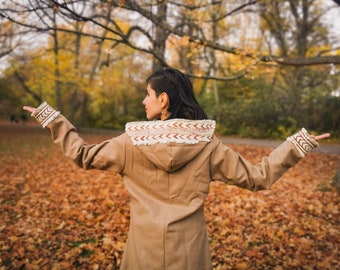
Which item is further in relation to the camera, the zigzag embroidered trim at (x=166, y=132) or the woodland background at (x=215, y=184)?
the woodland background at (x=215, y=184)

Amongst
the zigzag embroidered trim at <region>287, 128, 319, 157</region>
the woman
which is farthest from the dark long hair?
the zigzag embroidered trim at <region>287, 128, 319, 157</region>

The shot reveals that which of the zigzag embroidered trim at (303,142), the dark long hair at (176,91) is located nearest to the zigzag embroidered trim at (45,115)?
the dark long hair at (176,91)

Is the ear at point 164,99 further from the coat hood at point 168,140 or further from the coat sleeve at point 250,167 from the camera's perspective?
the coat sleeve at point 250,167

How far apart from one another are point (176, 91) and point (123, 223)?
360 cm

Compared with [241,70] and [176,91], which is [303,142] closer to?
[176,91]

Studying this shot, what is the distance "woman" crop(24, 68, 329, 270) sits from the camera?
164 centimetres

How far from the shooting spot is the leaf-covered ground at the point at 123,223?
379 cm

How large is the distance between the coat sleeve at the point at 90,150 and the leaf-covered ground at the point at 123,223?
2449mm

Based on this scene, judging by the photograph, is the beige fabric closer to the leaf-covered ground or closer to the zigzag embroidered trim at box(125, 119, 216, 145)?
the zigzag embroidered trim at box(125, 119, 216, 145)

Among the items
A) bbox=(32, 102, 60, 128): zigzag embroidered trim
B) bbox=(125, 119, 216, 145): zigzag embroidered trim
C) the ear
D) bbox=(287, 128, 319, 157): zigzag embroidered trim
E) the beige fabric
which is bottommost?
Result: the beige fabric

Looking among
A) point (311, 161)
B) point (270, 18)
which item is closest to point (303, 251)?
point (311, 161)

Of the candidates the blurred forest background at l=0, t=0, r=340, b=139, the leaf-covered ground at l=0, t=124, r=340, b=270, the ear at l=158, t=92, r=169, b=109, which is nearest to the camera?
the ear at l=158, t=92, r=169, b=109

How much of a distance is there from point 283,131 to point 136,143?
1440 centimetres

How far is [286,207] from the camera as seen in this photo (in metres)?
5.51
